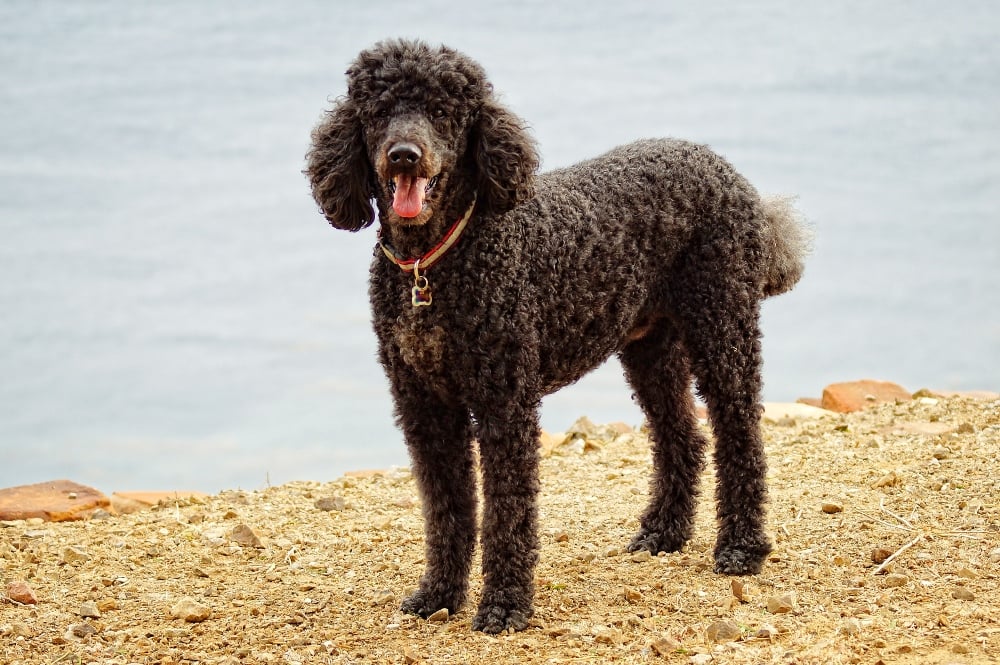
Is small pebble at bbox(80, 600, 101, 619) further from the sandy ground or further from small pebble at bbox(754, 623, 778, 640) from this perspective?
small pebble at bbox(754, 623, 778, 640)

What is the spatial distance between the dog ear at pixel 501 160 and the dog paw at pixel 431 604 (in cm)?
191

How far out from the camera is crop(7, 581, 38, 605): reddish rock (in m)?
6.18

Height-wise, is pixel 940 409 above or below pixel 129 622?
above

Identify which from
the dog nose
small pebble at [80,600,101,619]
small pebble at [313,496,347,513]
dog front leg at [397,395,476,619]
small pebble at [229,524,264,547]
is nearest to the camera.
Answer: the dog nose

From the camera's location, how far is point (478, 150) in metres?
5.01

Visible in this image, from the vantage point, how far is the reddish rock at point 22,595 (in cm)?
618

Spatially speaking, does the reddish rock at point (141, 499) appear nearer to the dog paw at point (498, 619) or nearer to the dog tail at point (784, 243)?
the dog paw at point (498, 619)

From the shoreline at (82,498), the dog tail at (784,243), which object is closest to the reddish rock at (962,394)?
the shoreline at (82,498)

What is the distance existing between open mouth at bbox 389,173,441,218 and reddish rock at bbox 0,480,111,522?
4768mm

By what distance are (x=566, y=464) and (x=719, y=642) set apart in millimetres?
3836

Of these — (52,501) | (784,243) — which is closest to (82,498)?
(52,501)

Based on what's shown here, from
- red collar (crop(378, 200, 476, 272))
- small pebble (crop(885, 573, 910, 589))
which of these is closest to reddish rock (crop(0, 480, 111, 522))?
red collar (crop(378, 200, 476, 272))

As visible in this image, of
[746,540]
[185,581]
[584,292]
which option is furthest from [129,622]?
[746,540]

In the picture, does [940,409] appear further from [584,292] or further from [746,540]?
[584,292]
